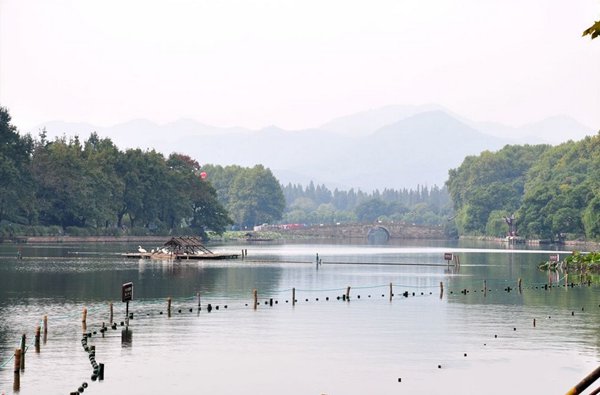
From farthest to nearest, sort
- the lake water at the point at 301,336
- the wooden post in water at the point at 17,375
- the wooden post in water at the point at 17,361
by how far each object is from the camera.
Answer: the lake water at the point at 301,336, the wooden post in water at the point at 17,375, the wooden post in water at the point at 17,361

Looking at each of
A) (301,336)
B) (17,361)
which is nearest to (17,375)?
(17,361)

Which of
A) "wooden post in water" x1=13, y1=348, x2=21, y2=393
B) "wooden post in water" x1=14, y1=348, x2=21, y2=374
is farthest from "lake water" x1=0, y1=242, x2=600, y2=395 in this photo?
"wooden post in water" x1=14, y1=348, x2=21, y2=374

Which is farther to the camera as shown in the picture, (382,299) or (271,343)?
(382,299)

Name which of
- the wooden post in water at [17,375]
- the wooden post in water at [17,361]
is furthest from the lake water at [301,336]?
the wooden post in water at [17,361]

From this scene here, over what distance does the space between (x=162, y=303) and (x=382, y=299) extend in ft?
73.6

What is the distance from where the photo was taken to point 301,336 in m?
70.6

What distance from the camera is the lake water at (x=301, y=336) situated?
53406 mm

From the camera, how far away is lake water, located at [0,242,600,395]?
53.4 m

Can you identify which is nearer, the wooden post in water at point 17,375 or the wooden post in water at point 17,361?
the wooden post in water at point 17,361

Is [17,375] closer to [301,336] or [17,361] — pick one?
[17,361]

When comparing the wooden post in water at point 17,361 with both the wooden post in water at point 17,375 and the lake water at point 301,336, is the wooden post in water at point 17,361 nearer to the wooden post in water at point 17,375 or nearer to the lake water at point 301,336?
the wooden post in water at point 17,375

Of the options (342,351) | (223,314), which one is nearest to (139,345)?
(342,351)

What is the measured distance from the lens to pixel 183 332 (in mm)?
70688

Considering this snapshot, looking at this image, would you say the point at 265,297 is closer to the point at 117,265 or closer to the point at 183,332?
the point at 183,332
